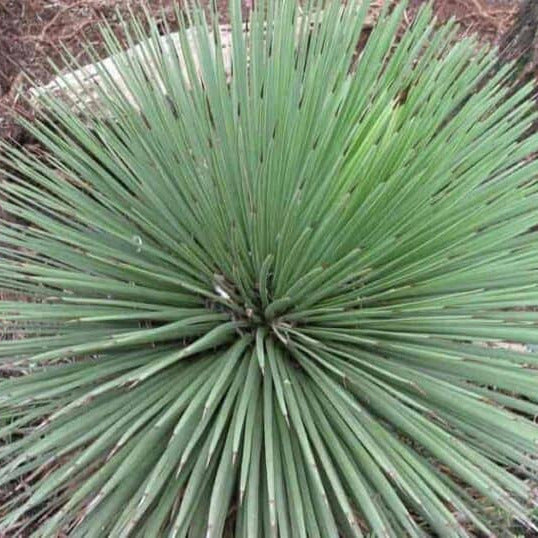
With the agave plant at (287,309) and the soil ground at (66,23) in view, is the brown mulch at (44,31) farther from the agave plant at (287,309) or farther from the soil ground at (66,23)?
the agave plant at (287,309)

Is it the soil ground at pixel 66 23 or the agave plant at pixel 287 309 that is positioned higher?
the soil ground at pixel 66 23

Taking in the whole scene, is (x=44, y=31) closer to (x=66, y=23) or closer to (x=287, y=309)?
(x=66, y=23)

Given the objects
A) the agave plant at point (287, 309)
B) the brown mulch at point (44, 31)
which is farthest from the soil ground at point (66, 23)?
the agave plant at point (287, 309)

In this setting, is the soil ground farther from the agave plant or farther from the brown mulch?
the agave plant

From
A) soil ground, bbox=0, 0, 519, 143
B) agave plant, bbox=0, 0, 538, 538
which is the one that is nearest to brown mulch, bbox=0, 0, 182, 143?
soil ground, bbox=0, 0, 519, 143

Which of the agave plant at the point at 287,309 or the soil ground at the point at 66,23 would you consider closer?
the agave plant at the point at 287,309

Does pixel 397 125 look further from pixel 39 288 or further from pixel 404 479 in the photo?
pixel 39 288

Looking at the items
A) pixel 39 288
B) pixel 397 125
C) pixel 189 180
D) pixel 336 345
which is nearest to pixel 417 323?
pixel 336 345
